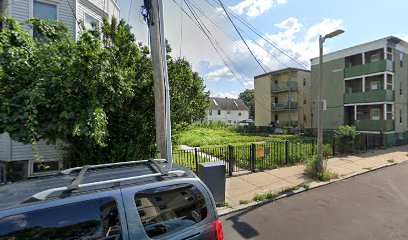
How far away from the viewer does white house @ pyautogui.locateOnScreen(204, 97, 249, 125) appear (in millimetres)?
56416

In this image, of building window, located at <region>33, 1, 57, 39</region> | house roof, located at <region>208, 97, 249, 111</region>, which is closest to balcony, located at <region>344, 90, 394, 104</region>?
building window, located at <region>33, 1, 57, 39</region>

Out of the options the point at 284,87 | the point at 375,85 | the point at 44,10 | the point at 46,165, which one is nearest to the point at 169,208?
the point at 46,165

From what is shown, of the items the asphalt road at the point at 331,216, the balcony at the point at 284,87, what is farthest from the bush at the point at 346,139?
the balcony at the point at 284,87

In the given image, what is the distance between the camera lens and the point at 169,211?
235cm

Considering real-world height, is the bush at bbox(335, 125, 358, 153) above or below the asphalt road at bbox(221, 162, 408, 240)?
above

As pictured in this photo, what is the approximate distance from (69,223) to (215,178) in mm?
4448

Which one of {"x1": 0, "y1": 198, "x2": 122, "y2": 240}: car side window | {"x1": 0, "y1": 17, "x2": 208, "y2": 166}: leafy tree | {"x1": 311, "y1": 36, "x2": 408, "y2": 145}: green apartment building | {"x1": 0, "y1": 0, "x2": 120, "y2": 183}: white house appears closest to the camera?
{"x1": 0, "y1": 198, "x2": 122, "y2": 240}: car side window

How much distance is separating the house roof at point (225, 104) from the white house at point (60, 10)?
155 feet

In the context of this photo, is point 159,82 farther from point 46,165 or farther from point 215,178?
point 46,165

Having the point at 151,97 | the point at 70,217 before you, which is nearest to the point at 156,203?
the point at 70,217

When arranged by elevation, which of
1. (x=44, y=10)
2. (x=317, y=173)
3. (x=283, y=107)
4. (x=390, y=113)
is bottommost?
(x=317, y=173)

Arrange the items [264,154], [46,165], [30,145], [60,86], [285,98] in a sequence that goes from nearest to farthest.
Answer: [60,86]
[30,145]
[46,165]
[264,154]
[285,98]

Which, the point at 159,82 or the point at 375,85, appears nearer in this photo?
the point at 159,82

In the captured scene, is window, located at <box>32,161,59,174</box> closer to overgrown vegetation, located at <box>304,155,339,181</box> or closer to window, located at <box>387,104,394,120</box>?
overgrown vegetation, located at <box>304,155,339,181</box>
